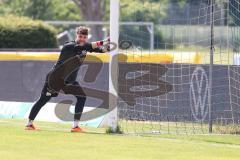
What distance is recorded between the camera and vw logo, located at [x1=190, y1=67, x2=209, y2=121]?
60.8 ft

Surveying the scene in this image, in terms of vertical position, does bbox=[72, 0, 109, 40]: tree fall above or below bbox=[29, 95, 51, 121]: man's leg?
above

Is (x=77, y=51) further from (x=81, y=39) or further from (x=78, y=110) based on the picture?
(x=78, y=110)

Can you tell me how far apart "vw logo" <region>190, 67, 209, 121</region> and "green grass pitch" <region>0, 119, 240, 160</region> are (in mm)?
2816

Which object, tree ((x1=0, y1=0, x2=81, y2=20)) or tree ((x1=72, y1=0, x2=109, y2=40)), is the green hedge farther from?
tree ((x1=0, y1=0, x2=81, y2=20))

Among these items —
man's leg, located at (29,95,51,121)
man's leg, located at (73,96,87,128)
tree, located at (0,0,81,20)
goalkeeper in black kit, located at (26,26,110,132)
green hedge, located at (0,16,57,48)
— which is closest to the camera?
goalkeeper in black kit, located at (26,26,110,132)

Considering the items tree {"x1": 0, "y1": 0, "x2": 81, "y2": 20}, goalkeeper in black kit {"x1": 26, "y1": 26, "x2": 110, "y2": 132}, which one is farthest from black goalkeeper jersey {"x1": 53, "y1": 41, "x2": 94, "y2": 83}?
tree {"x1": 0, "y1": 0, "x2": 81, "y2": 20}

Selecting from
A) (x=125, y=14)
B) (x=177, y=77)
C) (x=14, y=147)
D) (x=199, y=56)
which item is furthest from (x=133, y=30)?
(x=14, y=147)

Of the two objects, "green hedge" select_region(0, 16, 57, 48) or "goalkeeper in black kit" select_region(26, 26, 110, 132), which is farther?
"green hedge" select_region(0, 16, 57, 48)

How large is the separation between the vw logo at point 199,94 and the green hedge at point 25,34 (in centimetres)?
1262

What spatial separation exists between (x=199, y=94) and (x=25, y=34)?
517 inches

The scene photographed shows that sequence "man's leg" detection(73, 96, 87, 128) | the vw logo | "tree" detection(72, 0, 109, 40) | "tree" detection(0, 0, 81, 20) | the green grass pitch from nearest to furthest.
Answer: the green grass pitch < "man's leg" detection(73, 96, 87, 128) < the vw logo < "tree" detection(72, 0, 109, 40) < "tree" detection(0, 0, 81, 20)

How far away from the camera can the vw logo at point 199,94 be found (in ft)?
60.8

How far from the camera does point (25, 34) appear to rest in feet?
101

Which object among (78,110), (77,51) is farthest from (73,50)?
(78,110)
